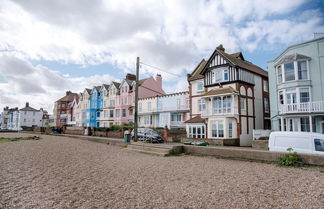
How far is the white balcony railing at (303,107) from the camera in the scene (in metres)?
18.1

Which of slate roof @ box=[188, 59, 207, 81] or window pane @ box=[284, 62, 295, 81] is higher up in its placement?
slate roof @ box=[188, 59, 207, 81]

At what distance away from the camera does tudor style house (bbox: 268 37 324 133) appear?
18.6 meters

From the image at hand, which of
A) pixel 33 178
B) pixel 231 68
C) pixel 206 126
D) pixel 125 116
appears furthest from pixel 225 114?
pixel 125 116

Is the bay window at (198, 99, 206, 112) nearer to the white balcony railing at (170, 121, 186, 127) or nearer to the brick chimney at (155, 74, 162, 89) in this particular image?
the white balcony railing at (170, 121, 186, 127)

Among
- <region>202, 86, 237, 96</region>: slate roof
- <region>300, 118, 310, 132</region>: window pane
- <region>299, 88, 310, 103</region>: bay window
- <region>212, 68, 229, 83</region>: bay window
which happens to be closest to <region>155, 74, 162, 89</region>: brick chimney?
<region>212, 68, 229, 83</region>: bay window

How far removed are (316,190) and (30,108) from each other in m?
110

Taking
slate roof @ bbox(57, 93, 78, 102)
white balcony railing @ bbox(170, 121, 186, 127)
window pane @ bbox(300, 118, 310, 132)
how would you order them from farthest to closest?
1. slate roof @ bbox(57, 93, 78, 102)
2. white balcony railing @ bbox(170, 121, 186, 127)
3. window pane @ bbox(300, 118, 310, 132)

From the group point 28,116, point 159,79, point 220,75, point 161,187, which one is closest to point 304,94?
point 220,75

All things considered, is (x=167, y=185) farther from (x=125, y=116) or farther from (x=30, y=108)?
(x=30, y=108)

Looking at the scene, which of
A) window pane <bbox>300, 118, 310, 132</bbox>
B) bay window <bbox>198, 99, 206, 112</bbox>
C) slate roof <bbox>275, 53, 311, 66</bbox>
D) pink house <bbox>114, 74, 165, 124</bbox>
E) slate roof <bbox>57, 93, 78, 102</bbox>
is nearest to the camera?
window pane <bbox>300, 118, 310, 132</bbox>

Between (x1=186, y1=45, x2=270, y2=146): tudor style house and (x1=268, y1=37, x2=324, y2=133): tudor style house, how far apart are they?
3.60 m

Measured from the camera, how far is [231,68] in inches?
942

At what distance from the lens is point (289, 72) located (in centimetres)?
2044

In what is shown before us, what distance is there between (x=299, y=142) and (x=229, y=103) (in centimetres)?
1274
